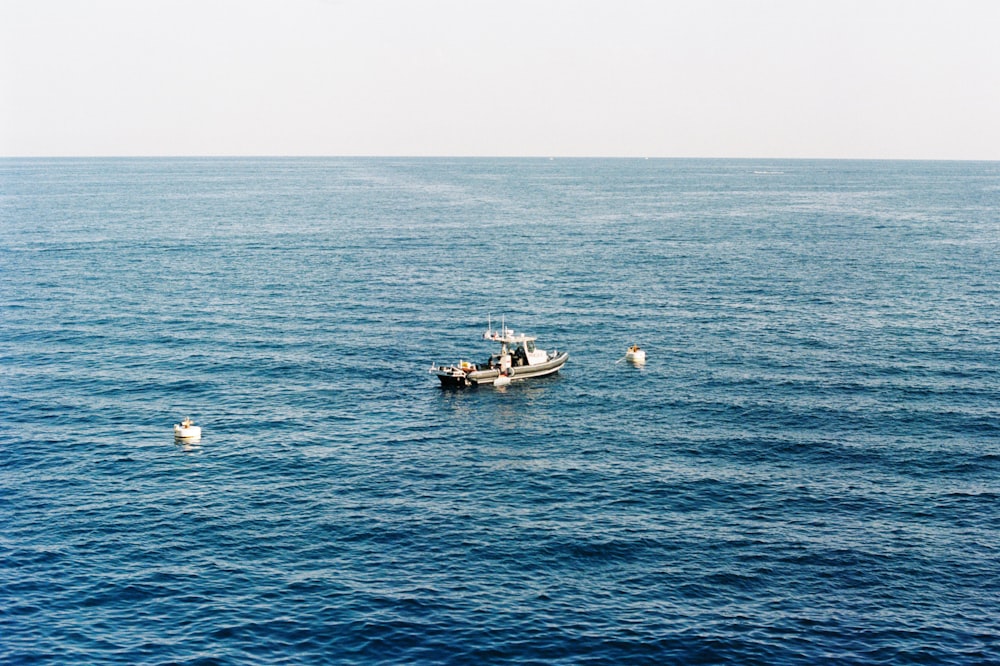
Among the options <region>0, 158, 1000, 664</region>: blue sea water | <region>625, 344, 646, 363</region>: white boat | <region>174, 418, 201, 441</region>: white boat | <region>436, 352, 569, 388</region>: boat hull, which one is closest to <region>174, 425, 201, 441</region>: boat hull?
<region>174, 418, 201, 441</region>: white boat

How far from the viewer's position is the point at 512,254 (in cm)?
19562

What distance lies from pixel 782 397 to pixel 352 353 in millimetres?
50797

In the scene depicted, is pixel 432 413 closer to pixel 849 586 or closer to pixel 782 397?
pixel 782 397

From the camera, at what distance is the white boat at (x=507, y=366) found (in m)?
108

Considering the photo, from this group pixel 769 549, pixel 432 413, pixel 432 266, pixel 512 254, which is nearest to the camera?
pixel 769 549

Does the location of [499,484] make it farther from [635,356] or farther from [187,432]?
[635,356]

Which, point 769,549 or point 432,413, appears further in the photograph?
point 432,413

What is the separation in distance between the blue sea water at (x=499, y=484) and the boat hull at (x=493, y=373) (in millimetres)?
1510

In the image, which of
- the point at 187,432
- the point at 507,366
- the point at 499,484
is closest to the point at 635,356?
the point at 507,366

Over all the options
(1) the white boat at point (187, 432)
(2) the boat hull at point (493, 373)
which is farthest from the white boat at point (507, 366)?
(1) the white boat at point (187, 432)

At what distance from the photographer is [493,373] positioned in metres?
110

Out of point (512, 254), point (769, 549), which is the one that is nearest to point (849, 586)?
point (769, 549)

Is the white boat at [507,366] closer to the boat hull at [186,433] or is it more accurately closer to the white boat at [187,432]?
the white boat at [187,432]

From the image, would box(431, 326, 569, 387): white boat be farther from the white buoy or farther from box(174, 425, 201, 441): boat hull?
box(174, 425, 201, 441): boat hull
